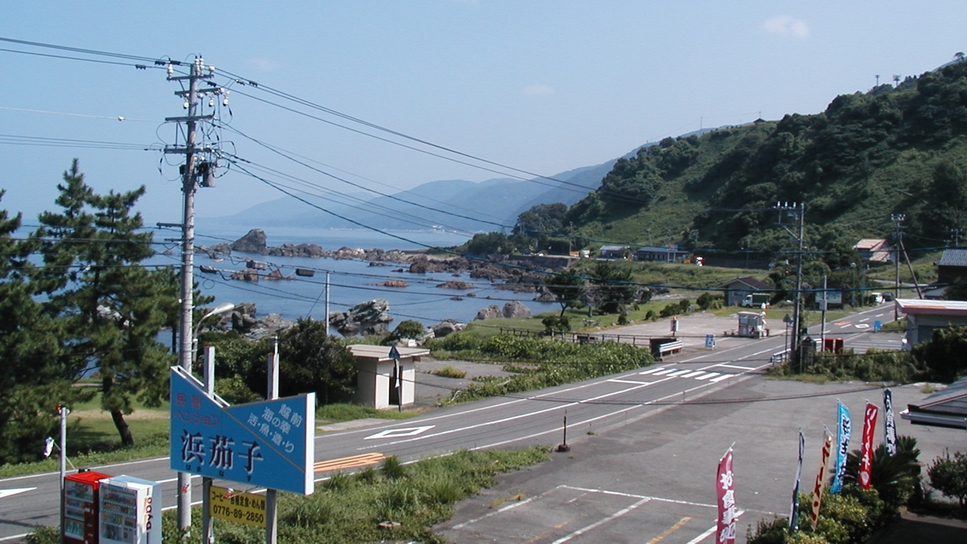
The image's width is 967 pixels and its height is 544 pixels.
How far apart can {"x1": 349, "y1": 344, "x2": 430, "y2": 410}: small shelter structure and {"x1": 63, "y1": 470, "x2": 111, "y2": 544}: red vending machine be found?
61.8ft

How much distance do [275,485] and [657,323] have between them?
51.8m

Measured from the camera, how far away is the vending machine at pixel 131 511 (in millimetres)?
10484

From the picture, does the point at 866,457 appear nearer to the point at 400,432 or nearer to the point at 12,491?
the point at 400,432

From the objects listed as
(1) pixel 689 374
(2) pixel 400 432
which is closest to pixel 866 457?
(2) pixel 400 432

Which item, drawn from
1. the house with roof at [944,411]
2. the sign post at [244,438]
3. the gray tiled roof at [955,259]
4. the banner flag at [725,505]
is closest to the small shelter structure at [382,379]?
the sign post at [244,438]

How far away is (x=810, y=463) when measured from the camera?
63.3 feet

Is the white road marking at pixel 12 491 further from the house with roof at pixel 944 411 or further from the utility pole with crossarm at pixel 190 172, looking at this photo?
the house with roof at pixel 944 411

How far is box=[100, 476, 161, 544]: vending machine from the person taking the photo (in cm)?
1048

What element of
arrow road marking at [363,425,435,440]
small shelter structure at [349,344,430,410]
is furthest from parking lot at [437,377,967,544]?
small shelter structure at [349,344,430,410]

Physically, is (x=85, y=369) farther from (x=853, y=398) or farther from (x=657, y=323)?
(x=657, y=323)

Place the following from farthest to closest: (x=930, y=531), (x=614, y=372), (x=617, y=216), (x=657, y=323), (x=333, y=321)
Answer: (x=617, y=216), (x=333, y=321), (x=657, y=323), (x=614, y=372), (x=930, y=531)

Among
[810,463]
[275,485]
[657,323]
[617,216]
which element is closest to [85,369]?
[275,485]

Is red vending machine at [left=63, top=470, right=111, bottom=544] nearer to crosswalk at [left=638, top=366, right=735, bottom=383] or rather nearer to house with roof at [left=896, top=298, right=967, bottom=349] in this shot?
crosswalk at [left=638, top=366, right=735, bottom=383]

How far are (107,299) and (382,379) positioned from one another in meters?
10.2
